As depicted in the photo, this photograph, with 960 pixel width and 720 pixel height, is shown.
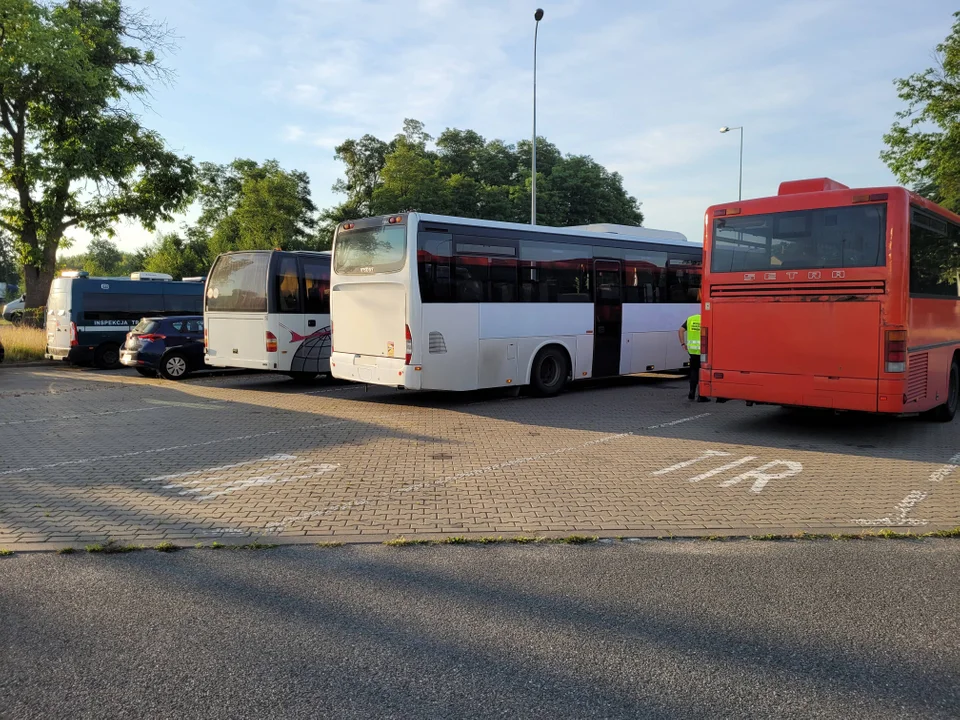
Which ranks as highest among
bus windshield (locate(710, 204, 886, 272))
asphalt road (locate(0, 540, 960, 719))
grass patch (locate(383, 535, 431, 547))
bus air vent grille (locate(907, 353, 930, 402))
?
bus windshield (locate(710, 204, 886, 272))

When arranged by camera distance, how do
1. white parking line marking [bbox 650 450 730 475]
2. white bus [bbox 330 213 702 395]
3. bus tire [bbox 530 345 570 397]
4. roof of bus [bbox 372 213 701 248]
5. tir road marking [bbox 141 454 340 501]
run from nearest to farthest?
tir road marking [bbox 141 454 340 501] < white parking line marking [bbox 650 450 730 475] < white bus [bbox 330 213 702 395] < roof of bus [bbox 372 213 701 248] < bus tire [bbox 530 345 570 397]

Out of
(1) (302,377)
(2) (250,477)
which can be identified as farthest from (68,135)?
(2) (250,477)

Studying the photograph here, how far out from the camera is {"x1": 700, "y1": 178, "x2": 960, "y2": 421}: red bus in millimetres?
8930

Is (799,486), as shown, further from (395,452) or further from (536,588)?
(395,452)

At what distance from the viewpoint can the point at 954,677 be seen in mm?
3500

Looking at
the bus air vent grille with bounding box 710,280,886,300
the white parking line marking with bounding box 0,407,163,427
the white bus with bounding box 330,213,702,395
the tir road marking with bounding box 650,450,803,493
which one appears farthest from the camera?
the white bus with bounding box 330,213,702,395

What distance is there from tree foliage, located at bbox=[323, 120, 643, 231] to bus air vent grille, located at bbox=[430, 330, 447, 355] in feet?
121

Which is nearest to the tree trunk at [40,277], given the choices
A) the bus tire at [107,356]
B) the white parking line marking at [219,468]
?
the bus tire at [107,356]

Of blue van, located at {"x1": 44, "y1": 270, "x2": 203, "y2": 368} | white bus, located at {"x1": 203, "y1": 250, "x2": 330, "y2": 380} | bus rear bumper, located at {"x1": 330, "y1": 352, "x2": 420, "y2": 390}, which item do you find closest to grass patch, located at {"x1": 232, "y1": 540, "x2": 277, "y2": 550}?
bus rear bumper, located at {"x1": 330, "y1": 352, "x2": 420, "y2": 390}

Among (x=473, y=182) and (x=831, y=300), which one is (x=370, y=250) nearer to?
(x=831, y=300)

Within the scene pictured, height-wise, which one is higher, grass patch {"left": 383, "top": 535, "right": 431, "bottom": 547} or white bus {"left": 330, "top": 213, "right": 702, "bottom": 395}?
white bus {"left": 330, "top": 213, "right": 702, "bottom": 395}

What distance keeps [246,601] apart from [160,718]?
1.28 m

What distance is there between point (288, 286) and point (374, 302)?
13.2ft

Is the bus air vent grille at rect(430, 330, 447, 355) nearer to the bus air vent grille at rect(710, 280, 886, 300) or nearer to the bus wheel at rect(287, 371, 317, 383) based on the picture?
the bus air vent grille at rect(710, 280, 886, 300)
